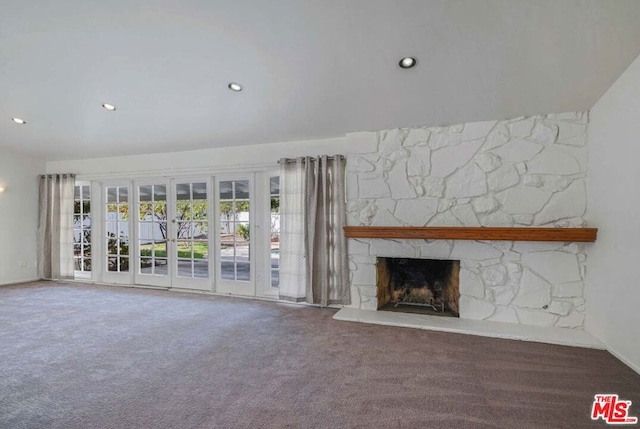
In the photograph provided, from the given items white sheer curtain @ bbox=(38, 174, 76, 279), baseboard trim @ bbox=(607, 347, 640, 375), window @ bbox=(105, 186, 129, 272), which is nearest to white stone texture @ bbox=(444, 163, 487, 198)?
baseboard trim @ bbox=(607, 347, 640, 375)

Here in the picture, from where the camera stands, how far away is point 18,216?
551cm

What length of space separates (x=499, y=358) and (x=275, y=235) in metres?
3.01

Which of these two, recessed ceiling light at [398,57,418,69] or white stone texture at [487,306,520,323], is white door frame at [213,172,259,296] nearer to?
recessed ceiling light at [398,57,418,69]

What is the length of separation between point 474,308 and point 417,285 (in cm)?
72

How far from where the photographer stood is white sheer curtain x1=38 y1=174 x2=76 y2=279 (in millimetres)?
5590

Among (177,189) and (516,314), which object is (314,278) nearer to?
(516,314)

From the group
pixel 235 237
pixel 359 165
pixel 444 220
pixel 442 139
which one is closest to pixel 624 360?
pixel 444 220

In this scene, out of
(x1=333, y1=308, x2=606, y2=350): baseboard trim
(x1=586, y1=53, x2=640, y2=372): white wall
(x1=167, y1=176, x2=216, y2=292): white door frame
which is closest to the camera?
(x1=586, y1=53, x2=640, y2=372): white wall

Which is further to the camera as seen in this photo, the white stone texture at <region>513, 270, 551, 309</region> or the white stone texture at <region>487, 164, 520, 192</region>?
the white stone texture at <region>487, 164, 520, 192</region>

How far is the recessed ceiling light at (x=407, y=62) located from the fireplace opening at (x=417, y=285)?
2164 mm

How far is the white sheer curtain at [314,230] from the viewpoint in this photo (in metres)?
3.97

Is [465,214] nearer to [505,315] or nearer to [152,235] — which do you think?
[505,315]

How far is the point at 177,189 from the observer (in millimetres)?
5039

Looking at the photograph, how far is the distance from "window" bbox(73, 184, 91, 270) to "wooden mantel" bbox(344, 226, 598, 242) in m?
5.00
